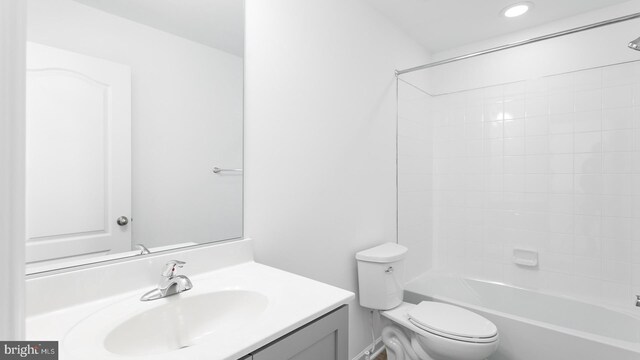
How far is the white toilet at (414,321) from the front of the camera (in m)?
1.46

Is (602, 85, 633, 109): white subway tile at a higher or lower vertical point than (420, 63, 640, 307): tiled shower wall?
higher

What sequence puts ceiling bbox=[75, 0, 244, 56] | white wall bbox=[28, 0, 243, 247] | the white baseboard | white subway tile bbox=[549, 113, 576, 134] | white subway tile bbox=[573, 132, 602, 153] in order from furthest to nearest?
white subway tile bbox=[549, 113, 576, 134], white subway tile bbox=[573, 132, 602, 153], the white baseboard, ceiling bbox=[75, 0, 244, 56], white wall bbox=[28, 0, 243, 247]

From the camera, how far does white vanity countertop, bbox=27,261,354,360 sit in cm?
60

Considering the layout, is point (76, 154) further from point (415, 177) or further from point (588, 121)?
point (588, 121)

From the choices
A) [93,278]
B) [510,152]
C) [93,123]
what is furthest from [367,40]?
[93,278]

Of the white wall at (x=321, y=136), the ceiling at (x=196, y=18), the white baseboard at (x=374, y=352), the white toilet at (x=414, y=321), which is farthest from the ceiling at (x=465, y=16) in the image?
the white baseboard at (x=374, y=352)

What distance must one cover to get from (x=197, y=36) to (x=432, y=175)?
2.29 m

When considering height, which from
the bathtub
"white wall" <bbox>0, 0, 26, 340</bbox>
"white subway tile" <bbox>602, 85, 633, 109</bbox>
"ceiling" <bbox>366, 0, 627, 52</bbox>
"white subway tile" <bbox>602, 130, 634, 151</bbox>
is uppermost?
"ceiling" <bbox>366, 0, 627, 52</bbox>

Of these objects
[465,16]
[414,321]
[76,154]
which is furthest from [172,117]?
[465,16]

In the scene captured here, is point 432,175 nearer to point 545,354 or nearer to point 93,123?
point 545,354

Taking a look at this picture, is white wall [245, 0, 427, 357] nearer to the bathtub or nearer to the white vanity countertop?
the white vanity countertop

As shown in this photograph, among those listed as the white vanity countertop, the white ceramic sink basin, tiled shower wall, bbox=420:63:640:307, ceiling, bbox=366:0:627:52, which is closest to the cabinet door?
the white vanity countertop

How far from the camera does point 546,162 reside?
86.9 inches

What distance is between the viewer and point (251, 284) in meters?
1.00
